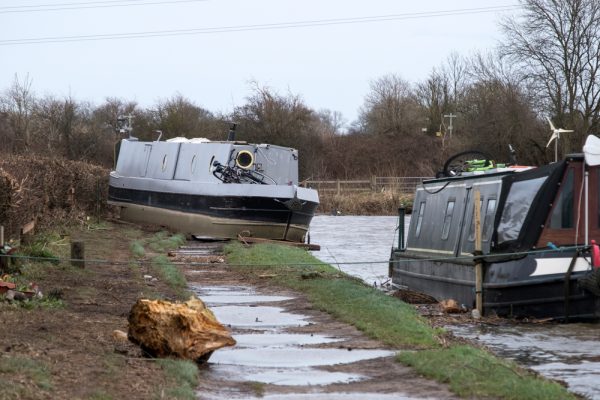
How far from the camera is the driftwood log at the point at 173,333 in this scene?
1009 cm

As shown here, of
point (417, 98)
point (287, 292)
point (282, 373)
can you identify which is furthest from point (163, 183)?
point (417, 98)

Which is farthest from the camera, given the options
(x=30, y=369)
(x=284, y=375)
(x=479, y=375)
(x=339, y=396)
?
(x=284, y=375)

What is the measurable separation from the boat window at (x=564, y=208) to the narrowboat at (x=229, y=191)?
1491 cm

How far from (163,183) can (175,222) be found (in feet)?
4.40

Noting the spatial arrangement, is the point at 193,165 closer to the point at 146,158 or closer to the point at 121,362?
the point at 146,158

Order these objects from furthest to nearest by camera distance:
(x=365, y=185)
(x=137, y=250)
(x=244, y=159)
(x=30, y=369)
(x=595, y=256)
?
(x=365, y=185), (x=244, y=159), (x=137, y=250), (x=595, y=256), (x=30, y=369)

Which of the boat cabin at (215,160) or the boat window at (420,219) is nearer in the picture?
the boat window at (420,219)

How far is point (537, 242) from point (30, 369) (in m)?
9.94

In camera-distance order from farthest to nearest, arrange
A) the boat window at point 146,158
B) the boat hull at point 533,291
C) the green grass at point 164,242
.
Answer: the boat window at point 146,158 → the green grass at point 164,242 → the boat hull at point 533,291

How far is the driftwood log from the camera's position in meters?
10.1

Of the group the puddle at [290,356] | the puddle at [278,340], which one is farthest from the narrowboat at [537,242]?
the puddle at [290,356]

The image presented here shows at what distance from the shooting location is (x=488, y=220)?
17.7 metres

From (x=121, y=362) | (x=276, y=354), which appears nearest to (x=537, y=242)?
(x=276, y=354)

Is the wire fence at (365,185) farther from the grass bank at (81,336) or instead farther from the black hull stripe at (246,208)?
the grass bank at (81,336)
